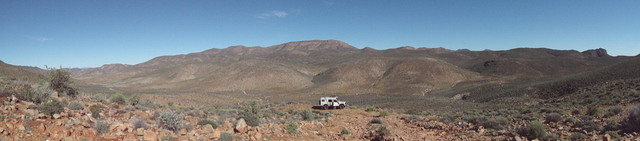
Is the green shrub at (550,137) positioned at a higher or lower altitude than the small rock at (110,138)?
lower

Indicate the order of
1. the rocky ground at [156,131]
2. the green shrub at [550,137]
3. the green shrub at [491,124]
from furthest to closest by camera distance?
1. the green shrub at [491,124]
2. the green shrub at [550,137]
3. the rocky ground at [156,131]

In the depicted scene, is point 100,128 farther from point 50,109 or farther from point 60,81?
point 60,81

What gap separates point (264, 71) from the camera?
8681 centimetres

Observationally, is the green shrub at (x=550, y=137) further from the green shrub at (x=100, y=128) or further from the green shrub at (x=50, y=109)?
the green shrub at (x=50, y=109)

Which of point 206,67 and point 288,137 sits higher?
point 206,67

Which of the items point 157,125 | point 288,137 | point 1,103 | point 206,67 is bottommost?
point 288,137

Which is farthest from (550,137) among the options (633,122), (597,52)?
(597,52)

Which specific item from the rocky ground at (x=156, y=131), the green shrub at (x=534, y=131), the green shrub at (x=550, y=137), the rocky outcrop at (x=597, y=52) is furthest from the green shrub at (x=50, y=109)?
the rocky outcrop at (x=597, y=52)

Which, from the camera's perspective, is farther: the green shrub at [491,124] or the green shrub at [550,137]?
the green shrub at [491,124]

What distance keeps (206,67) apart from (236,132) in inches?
4764

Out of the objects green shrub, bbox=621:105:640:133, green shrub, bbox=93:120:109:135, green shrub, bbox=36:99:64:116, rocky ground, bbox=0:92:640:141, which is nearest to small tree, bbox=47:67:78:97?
rocky ground, bbox=0:92:640:141

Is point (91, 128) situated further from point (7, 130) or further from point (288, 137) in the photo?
point (288, 137)

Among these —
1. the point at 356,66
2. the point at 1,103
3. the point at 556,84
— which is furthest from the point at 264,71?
the point at 1,103

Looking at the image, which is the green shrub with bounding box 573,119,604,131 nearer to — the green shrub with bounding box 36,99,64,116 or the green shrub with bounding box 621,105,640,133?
the green shrub with bounding box 621,105,640,133
